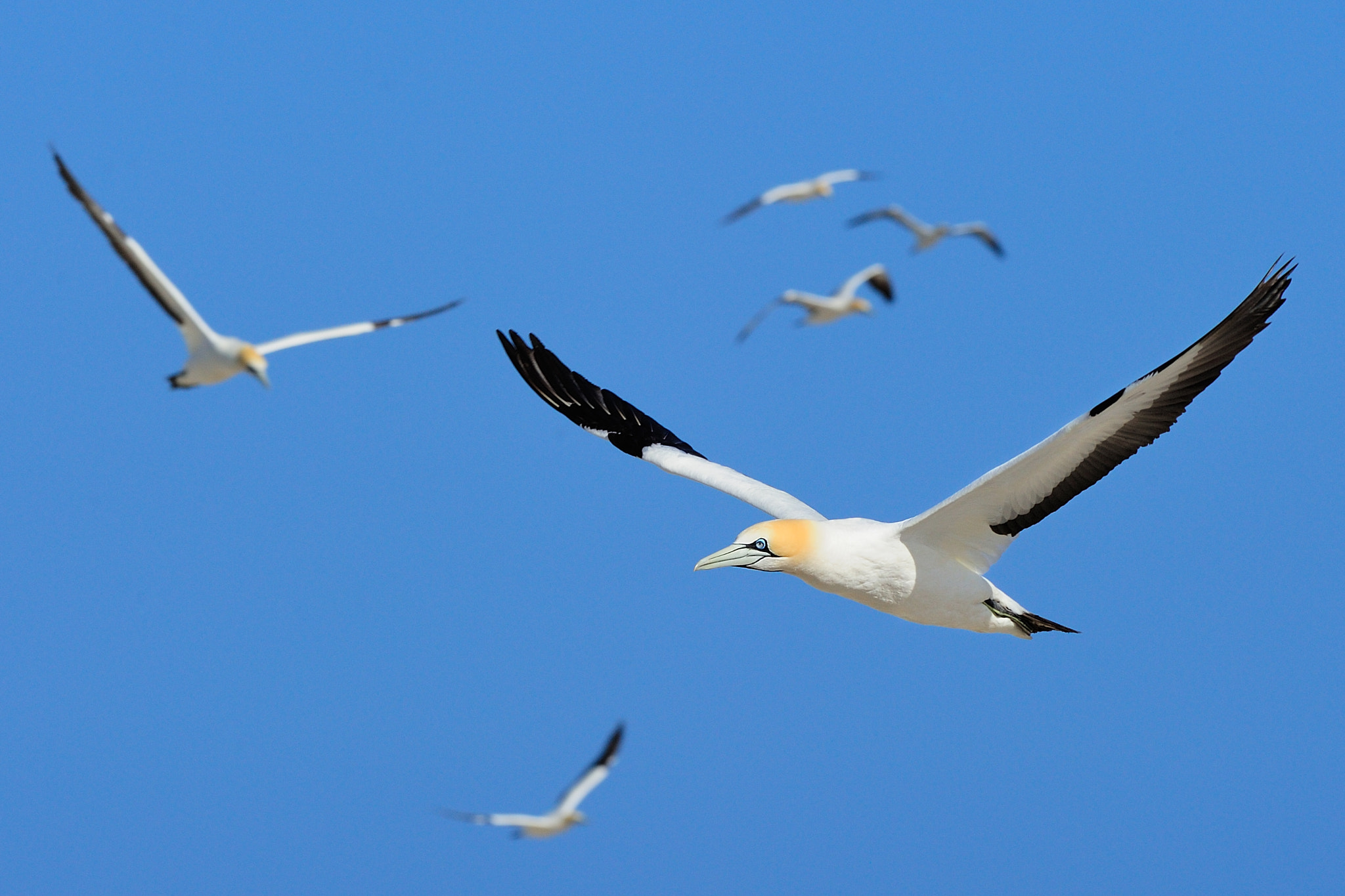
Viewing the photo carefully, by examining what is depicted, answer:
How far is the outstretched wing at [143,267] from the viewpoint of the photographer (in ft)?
38.1

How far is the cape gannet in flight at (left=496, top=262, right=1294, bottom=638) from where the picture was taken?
28.2 feet

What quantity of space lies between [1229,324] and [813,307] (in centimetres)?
1879

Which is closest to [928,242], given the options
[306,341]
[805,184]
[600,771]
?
[805,184]

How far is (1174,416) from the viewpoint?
351 inches

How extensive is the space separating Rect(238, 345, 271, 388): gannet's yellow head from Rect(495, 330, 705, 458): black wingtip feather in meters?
2.80

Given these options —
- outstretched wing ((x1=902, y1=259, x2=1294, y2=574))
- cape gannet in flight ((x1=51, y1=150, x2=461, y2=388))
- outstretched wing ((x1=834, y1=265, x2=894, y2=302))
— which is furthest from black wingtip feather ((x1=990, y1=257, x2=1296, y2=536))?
outstretched wing ((x1=834, y1=265, x2=894, y2=302))

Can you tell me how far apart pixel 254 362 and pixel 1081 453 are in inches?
324

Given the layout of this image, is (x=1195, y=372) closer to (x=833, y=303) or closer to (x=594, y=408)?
(x=594, y=408)

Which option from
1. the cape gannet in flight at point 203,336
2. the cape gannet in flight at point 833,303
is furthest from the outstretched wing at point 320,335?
the cape gannet in flight at point 833,303

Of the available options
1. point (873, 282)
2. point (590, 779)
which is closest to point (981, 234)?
point (873, 282)

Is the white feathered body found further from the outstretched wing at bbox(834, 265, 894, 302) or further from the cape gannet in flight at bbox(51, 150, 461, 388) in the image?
the outstretched wing at bbox(834, 265, 894, 302)

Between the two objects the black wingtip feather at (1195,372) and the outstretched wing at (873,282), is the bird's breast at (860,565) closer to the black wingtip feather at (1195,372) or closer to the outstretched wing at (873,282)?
the black wingtip feather at (1195,372)

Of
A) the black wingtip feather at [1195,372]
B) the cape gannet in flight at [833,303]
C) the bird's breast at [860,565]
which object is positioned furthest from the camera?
the cape gannet in flight at [833,303]

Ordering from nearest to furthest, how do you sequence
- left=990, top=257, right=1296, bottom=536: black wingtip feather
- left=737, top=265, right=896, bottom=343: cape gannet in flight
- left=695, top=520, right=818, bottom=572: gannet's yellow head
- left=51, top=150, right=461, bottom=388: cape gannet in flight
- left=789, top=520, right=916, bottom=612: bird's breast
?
left=990, top=257, right=1296, bottom=536: black wingtip feather, left=695, top=520, right=818, bottom=572: gannet's yellow head, left=789, top=520, right=916, bottom=612: bird's breast, left=51, top=150, right=461, bottom=388: cape gannet in flight, left=737, top=265, right=896, bottom=343: cape gannet in flight
